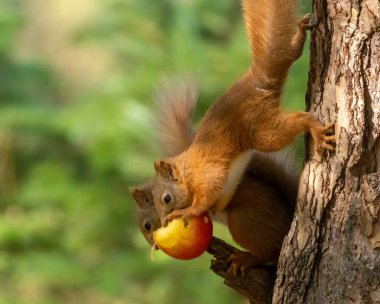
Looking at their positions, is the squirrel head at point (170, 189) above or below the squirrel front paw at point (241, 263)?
above

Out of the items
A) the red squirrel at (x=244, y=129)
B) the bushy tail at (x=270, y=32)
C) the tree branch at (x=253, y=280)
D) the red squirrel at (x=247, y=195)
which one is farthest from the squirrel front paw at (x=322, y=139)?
the tree branch at (x=253, y=280)

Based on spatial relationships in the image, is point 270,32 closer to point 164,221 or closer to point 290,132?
point 290,132

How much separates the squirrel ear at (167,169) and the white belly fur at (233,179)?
155 millimetres

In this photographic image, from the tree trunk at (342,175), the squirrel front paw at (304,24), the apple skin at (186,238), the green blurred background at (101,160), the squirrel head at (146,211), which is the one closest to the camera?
the tree trunk at (342,175)

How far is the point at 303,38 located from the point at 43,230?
11.0 feet

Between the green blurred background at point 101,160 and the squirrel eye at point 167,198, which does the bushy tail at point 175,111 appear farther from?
the green blurred background at point 101,160

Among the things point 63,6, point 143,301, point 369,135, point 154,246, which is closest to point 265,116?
point 369,135

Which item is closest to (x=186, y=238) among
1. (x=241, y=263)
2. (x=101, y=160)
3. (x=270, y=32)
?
(x=241, y=263)

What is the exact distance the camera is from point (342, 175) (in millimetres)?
2109

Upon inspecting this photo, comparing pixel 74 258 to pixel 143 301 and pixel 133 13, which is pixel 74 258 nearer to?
pixel 143 301

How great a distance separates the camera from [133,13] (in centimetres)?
544

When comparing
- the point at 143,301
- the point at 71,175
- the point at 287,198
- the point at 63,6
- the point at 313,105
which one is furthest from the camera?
the point at 63,6

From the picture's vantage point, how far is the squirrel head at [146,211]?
260 centimetres

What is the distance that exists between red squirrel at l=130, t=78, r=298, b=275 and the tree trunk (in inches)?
6.6
